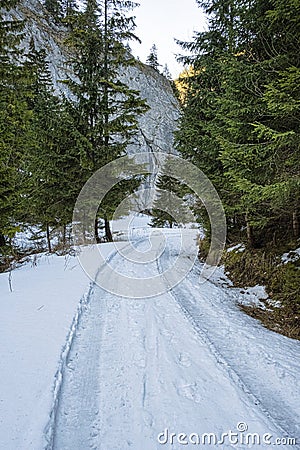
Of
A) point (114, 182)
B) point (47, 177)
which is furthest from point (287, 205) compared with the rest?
point (47, 177)

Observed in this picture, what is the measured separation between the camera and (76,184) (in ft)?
44.1

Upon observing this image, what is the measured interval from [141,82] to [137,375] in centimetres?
5216

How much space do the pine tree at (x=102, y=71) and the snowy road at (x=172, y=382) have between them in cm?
945

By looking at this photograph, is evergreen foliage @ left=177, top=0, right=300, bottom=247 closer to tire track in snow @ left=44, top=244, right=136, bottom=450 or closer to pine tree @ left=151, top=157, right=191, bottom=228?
tire track in snow @ left=44, top=244, right=136, bottom=450

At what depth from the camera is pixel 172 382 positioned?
3406 millimetres

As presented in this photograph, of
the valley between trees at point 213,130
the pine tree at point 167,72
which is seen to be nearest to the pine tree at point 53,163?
the valley between trees at point 213,130

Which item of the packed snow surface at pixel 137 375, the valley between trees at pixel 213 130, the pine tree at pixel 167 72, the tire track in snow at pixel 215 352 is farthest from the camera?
the pine tree at pixel 167 72

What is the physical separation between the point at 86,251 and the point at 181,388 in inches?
361

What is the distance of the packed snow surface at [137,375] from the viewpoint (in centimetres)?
260

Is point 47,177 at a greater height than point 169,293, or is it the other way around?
point 47,177

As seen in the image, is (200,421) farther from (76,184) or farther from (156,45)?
(156,45)

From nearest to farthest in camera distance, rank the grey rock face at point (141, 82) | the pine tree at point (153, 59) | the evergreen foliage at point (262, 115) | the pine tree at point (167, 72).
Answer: the evergreen foliage at point (262, 115) → the grey rock face at point (141, 82) → the pine tree at point (153, 59) → the pine tree at point (167, 72)

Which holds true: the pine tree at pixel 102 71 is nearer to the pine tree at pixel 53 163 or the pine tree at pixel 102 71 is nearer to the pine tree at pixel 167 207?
the pine tree at pixel 53 163

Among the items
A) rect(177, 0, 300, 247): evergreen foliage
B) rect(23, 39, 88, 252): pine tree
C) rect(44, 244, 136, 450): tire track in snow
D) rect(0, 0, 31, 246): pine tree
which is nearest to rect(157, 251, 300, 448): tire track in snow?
rect(44, 244, 136, 450): tire track in snow
